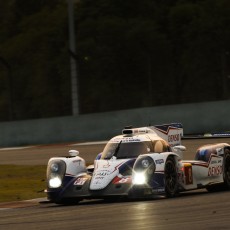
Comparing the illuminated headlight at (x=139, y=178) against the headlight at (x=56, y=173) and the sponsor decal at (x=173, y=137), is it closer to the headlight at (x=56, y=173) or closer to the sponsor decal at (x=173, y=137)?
the headlight at (x=56, y=173)

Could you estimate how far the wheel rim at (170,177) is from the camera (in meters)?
14.4

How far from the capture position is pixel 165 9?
154 feet

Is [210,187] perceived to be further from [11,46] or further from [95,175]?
[11,46]

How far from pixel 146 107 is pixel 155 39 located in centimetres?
729

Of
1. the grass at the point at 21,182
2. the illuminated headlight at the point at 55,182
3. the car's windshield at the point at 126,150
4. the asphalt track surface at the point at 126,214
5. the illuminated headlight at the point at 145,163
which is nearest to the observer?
the asphalt track surface at the point at 126,214

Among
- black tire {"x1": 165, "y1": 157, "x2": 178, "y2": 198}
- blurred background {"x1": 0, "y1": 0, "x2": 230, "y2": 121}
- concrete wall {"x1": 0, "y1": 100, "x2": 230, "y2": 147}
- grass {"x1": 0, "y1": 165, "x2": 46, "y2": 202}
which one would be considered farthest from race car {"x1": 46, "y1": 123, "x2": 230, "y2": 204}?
blurred background {"x1": 0, "y1": 0, "x2": 230, "y2": 121}

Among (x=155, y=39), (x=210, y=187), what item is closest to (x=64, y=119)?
(x=155, y=39)

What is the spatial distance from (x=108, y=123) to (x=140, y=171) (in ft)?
61.3

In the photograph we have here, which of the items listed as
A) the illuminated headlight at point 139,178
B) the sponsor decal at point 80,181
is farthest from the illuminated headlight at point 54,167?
the illuminated headlight at point 139,178

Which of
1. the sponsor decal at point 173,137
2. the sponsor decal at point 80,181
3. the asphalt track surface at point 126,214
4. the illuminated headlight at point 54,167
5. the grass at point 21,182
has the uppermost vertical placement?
the sponsor decal at point 173,137

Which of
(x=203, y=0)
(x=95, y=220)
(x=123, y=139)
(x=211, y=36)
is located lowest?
(x=95, y=220)

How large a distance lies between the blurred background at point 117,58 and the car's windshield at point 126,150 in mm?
15779

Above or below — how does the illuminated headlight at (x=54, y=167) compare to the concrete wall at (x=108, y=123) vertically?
below

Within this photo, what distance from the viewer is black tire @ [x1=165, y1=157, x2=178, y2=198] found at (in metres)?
14.4
